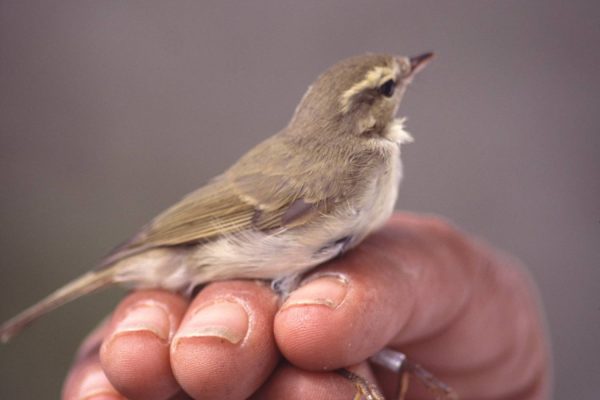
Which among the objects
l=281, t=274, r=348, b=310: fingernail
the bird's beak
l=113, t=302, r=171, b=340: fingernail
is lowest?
l=113, t=302, r=171, b=340: fingernail

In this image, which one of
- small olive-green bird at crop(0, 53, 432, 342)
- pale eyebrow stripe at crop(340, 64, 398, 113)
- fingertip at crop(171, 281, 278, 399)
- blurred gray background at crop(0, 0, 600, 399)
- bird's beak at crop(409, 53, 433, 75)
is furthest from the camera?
blurred gray background at crop(0, 0, 600, 399)

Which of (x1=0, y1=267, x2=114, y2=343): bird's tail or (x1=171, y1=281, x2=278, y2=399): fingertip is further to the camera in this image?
(x1=0, y1=267, x2=114, y2=343): bird's tail

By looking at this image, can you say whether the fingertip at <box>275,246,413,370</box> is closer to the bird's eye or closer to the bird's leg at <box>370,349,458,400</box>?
the bird's leg at <box>370,349,458,400</box>

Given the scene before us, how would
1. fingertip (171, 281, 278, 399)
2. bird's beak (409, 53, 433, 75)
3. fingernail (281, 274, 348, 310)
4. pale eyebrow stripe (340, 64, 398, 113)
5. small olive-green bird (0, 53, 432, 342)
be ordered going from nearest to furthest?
fingertip (171, 281, 278, 399)
fingernail (281, 274, 348, 310)
small olive-green bird (0, 53, 432, 342)
pale eyebrow stripe (340, 64, 398, 113)
bird's beak (409, 53, 433, 75)

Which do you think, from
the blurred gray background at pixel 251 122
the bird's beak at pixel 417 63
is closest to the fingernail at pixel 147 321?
the bird's beak at pixel 417 63

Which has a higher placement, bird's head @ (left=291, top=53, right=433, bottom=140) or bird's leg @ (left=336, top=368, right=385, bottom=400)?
bird's head @ (left=291, top=53, right=433, bottom=140)

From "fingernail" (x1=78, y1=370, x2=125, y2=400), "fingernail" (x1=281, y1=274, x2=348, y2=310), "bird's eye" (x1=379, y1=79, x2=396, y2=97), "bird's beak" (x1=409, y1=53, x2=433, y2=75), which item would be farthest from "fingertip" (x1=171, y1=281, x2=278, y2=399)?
"bird's beak" (x1=409, y1=53, x2=433, y2=75)

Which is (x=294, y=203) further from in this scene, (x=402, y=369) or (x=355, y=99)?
(x=402, y=369)

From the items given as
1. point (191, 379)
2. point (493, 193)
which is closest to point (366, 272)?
point (191, 379)

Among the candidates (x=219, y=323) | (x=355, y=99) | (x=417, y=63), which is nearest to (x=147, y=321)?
(x=219, y=323)
